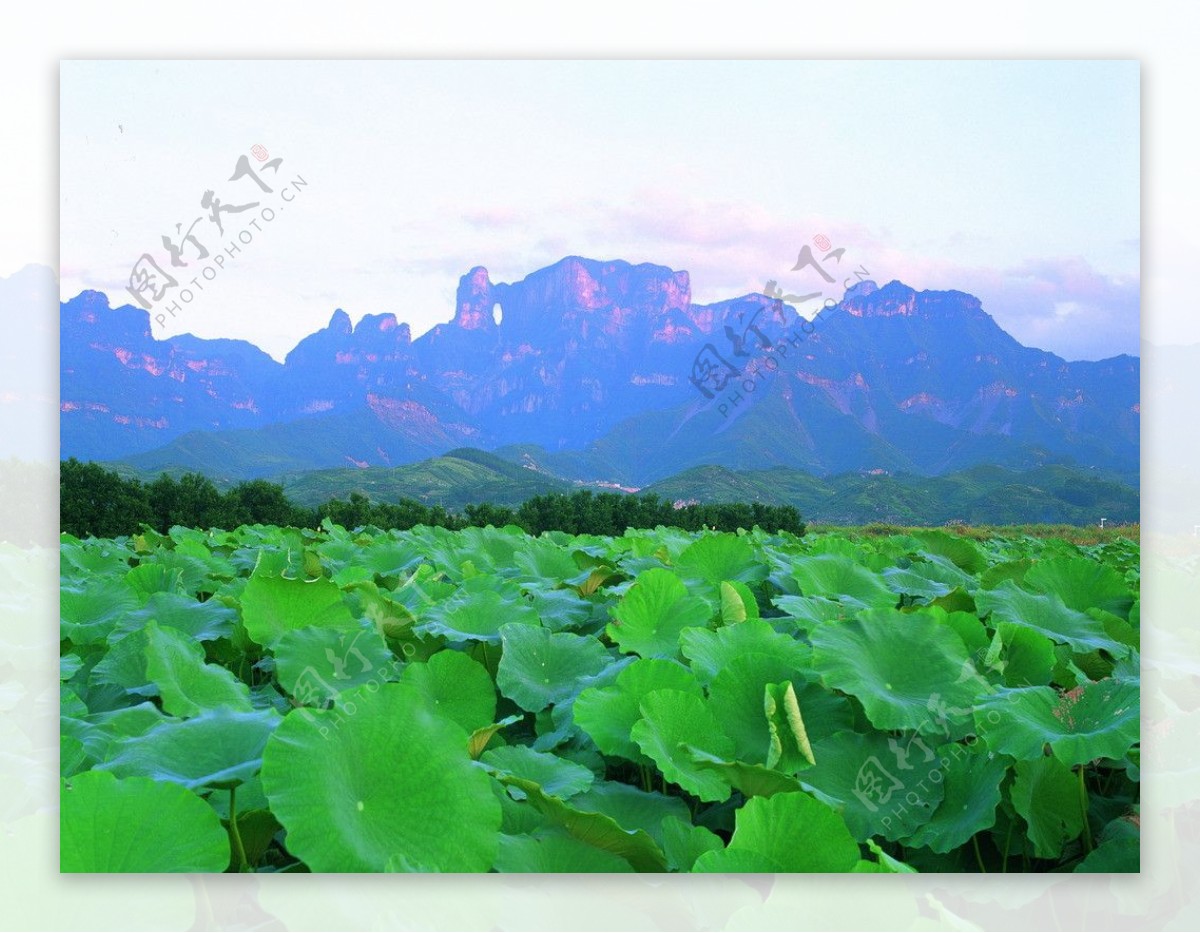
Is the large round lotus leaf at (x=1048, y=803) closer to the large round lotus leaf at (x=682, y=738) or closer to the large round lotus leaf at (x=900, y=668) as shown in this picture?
the large round lotus leaf at (x=900, y=668)

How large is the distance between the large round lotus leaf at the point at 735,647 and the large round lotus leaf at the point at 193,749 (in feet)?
1.83

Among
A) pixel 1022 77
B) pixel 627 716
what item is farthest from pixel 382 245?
pixel 627 716

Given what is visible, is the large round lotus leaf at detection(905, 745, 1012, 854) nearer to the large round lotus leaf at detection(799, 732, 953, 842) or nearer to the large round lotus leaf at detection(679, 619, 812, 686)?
the large round lotus leaf at detection(799, 732, 953, 842)

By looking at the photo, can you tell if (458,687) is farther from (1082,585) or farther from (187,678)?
(1082,585)

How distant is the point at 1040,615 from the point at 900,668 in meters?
0.55

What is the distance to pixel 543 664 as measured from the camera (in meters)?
1.40

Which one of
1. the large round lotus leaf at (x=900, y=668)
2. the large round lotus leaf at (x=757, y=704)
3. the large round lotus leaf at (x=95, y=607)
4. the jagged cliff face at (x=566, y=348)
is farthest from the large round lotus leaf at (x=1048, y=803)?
the jagged cliff face at (x=566, y=348)

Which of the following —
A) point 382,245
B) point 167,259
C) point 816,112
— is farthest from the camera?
point 382,245

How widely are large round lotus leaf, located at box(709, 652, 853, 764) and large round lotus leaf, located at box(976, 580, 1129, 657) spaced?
0.58 m

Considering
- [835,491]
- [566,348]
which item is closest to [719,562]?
[835,491]

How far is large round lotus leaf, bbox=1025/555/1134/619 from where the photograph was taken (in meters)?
1.98
